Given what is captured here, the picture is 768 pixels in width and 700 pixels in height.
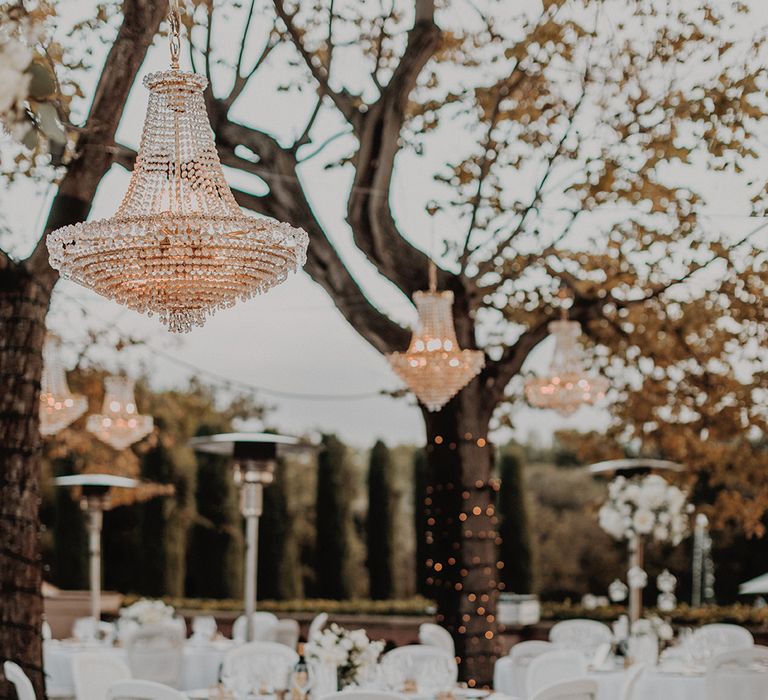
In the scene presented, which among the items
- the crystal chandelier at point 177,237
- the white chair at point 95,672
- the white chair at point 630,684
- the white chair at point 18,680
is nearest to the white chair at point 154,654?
the white chair at point 95,672

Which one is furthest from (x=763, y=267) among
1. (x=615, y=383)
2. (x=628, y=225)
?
(x=615, y=383)

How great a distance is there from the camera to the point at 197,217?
3.90 m

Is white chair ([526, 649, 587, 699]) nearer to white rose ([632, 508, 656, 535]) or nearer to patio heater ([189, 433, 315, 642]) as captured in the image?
patio heater ([189, 433, 315, 642])

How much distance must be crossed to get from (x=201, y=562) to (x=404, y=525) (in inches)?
203

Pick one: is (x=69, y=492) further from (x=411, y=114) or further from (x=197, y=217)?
(x=197, y=217)

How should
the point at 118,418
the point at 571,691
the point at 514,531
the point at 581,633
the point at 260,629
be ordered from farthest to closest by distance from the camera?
1. the point at 514,531
2. the point at 260,629
3. the point at 581,633
4. the point at 118,418
5. the point at 571,691

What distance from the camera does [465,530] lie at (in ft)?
29.1

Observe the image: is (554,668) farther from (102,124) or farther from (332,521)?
(332,521)

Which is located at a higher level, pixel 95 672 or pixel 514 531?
pixel 514 531

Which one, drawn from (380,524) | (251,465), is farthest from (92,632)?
(380,524)

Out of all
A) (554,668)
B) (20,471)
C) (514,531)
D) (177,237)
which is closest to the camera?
(177,237)

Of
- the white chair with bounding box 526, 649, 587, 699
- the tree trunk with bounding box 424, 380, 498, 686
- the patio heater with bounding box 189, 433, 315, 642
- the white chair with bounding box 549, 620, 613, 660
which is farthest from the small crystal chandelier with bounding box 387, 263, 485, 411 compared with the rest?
the white chair with bounding box 549, 620, 613, 660

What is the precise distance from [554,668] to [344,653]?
1.83 metres

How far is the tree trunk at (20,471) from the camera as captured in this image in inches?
211
